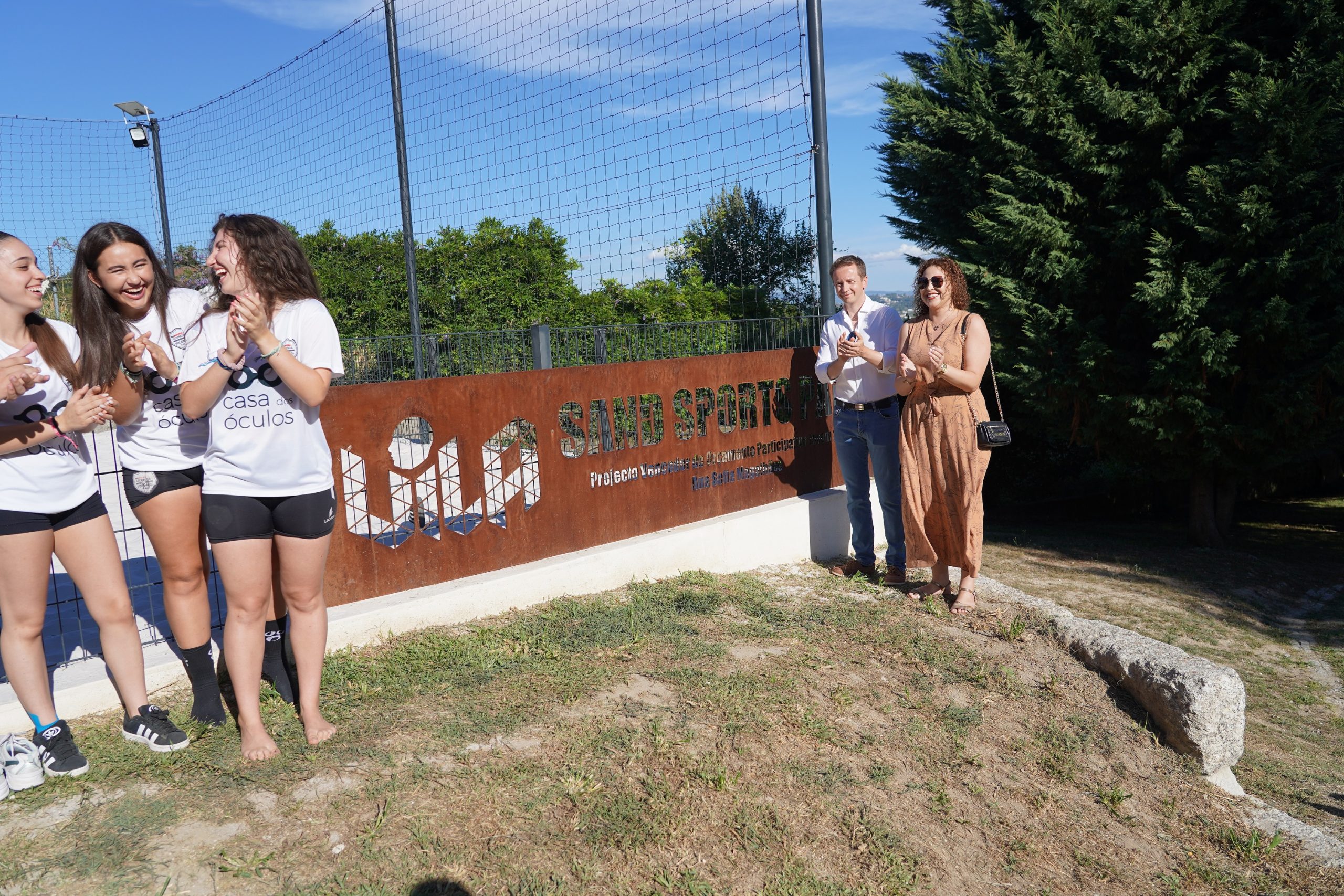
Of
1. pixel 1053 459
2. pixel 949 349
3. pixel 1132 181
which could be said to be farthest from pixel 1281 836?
pixel 1053 459

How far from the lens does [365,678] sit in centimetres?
386

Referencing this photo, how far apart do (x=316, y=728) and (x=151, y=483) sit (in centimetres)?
101

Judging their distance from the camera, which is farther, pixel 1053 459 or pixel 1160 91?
pixel 1053 459

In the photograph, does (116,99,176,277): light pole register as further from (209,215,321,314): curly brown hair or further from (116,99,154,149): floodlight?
(209,215,321,314): curly brown hair

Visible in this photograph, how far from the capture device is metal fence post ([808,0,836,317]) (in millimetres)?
6066

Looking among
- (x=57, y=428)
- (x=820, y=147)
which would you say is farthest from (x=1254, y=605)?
(x=57, y=428)

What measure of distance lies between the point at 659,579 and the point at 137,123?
9573mm

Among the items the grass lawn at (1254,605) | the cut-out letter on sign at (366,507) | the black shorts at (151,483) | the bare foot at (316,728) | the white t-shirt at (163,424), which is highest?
the white t-shirt at (163,424)

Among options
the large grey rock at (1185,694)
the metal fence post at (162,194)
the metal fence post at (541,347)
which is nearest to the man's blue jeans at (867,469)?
the large grey rock at (1185,694)

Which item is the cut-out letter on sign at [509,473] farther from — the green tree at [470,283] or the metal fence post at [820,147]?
the green tree at [470,283]

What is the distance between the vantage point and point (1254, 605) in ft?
23.1

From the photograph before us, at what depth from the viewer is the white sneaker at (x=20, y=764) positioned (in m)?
2.96

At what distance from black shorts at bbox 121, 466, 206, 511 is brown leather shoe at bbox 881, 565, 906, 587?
12.5 ft

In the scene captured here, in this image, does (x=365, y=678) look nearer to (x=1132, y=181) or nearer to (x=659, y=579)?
(x=659, y=579)
